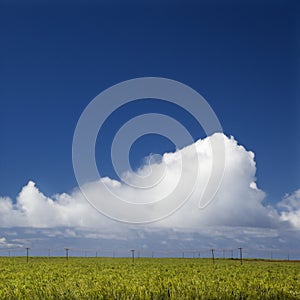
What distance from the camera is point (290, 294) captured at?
1522 cm

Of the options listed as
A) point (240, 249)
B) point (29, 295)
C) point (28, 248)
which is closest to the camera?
→ point (29, 295)

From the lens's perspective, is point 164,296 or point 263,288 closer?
point 164,296

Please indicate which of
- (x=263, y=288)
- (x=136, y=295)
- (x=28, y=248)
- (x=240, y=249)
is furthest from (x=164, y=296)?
(x=28, y=248)

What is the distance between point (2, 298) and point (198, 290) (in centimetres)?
624

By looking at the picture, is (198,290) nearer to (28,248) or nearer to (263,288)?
(263,288)

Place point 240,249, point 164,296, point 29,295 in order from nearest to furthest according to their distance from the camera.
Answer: point 164,296 → point 29,295 → point 240,249

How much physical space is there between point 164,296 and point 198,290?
1.26m

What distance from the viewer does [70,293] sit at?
14.8 meters

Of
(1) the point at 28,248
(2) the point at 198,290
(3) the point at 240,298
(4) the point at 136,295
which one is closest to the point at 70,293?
(4) the point at 136,295

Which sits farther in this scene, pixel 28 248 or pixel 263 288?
pixel 28 248

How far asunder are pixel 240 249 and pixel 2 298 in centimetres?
5023

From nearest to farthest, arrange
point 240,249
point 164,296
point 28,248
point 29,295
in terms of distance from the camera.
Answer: point 164,296 < point 29,295 < point 240,249 < point 28,248

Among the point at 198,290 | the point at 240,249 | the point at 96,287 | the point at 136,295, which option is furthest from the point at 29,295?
the point at 240,249

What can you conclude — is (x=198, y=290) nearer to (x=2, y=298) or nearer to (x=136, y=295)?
(x=136, y=295)
